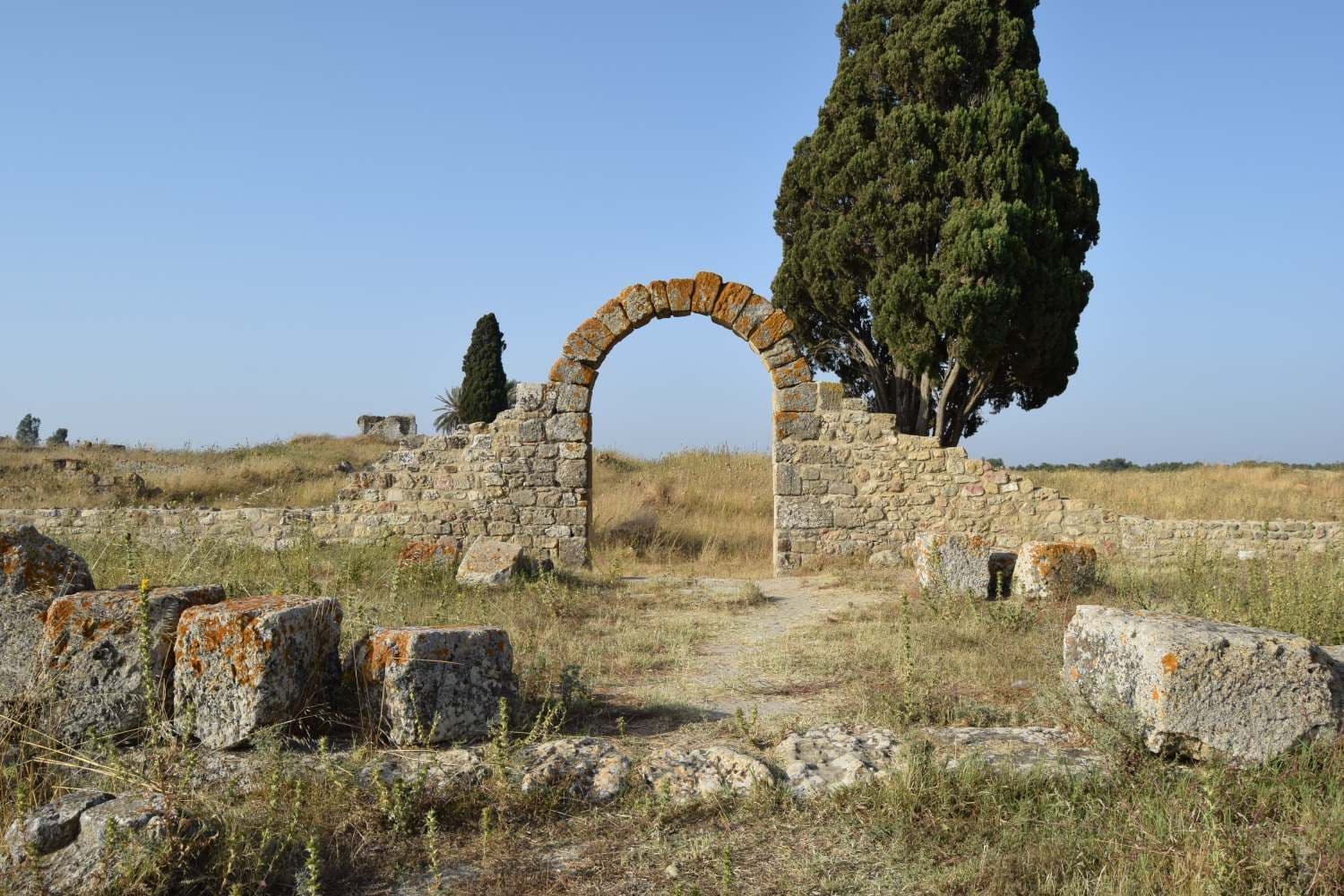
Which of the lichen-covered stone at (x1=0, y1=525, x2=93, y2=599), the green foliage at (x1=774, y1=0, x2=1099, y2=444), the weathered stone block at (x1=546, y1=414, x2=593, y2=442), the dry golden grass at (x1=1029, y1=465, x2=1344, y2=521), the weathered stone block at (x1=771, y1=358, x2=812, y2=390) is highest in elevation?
the green foliage at (x1=774, y1=0, x2=1099, y2=444)

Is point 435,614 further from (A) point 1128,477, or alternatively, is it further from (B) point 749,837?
(A) point 1128,477

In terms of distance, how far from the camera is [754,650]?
667 centimetres

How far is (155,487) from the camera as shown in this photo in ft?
57.3

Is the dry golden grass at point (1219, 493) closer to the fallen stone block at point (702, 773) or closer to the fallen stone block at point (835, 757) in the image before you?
the fallen stone block at point (835, 757)

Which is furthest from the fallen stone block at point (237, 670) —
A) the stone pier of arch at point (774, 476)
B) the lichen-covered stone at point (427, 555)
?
the stone pier of arch at point (774, 476)

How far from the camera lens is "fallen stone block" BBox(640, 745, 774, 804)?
347 cm

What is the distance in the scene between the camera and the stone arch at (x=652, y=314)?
11531 mm

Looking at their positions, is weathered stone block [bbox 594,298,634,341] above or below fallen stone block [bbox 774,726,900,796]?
above

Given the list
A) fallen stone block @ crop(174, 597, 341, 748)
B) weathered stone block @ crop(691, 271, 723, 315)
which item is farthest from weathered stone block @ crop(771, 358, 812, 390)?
fallen stone block @ crop(174, 597, 341, 748)

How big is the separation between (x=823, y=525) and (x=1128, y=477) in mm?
13158

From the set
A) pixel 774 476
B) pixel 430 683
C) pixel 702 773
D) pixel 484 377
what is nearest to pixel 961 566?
pixel 774 476

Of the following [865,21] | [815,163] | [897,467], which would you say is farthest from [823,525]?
[865,21]

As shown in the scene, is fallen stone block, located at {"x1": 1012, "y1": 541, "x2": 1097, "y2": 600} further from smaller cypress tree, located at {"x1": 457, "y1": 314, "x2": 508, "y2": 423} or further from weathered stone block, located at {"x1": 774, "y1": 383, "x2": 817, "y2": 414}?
smaller cypress tree, located at {"x1": 457, "y1": 314, "x2": 508, "y2": 423}

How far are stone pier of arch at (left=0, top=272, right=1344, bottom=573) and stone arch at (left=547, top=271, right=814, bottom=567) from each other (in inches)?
0.6
